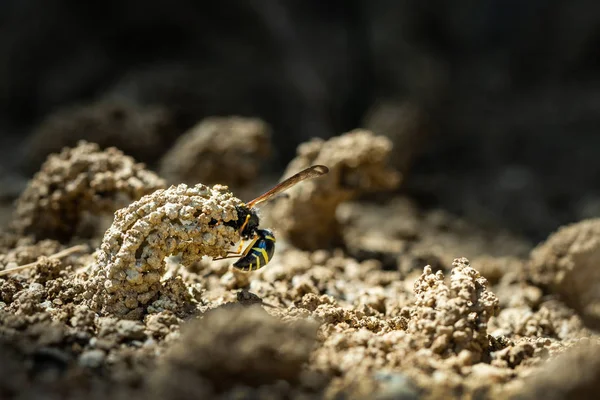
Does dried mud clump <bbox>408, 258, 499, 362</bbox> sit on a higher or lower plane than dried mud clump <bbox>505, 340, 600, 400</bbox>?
higher

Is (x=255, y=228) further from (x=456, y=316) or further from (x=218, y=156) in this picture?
(x=218, y=156)

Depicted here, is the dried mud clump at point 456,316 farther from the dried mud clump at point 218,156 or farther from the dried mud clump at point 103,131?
the dried mud clump at point 103,131

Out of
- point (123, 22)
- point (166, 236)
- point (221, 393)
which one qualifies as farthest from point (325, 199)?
point (123, 22)

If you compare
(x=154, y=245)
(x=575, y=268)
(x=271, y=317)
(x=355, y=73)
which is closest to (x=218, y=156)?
(x=355, y=73)

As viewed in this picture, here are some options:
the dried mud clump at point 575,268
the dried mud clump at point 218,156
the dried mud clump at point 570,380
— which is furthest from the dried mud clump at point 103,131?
the dried mud clump at point 570,380

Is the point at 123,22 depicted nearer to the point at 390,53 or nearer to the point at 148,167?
the point at 148,167

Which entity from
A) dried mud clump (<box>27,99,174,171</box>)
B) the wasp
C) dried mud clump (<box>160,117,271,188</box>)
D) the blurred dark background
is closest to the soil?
the wasp

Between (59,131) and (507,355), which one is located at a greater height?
(59,131)

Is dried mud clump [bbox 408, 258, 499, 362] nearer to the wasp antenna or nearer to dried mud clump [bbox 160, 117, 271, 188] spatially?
the wasp antenna
